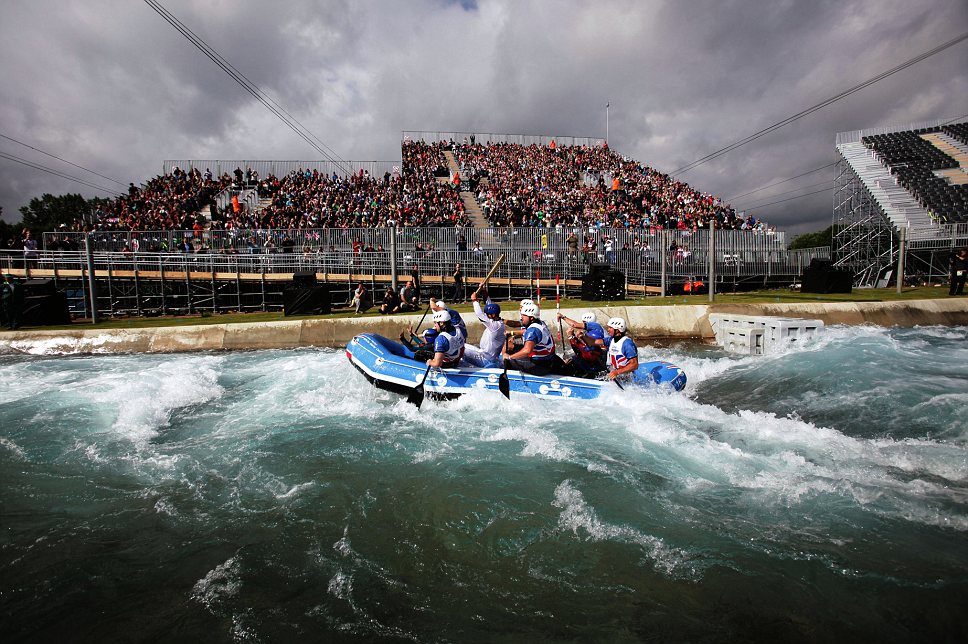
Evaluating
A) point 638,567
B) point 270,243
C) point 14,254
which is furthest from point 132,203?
point 638,567

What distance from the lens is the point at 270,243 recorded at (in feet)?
67.8

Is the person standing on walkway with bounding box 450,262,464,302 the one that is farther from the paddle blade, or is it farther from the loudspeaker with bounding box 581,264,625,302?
the paddle blade

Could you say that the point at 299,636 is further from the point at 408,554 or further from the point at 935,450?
the point at 935,450

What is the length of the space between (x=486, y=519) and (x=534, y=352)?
3.73m

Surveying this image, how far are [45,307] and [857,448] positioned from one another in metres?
19.4

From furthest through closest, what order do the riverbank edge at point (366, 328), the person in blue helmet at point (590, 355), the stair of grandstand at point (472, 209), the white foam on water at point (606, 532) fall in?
the stair of grandstand at point (472, 209), the riverbank edge at point (366, 328), the person in blue helmet at point (590, 355), the white foam on water at point (606, 532)

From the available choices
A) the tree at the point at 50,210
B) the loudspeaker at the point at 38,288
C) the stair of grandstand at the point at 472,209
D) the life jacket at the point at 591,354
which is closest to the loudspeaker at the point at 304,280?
the loudspeaker at the point at 38,288

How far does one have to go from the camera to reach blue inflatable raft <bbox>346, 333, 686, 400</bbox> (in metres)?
8.12

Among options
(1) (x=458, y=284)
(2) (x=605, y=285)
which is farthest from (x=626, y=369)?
(1) (x=458, y=284)

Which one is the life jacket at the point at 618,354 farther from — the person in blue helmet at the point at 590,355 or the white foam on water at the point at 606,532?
the white foam on water at the point at 606,532

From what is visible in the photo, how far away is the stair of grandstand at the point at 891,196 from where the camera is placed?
2660cm

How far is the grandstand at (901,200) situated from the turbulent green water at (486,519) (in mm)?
17995

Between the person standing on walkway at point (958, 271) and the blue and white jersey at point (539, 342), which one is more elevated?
the person standing on walkway at point (958, 271)

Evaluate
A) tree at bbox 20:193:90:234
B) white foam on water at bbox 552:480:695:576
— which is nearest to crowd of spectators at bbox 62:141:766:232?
white foam on water at bbox 552:480:695:576
